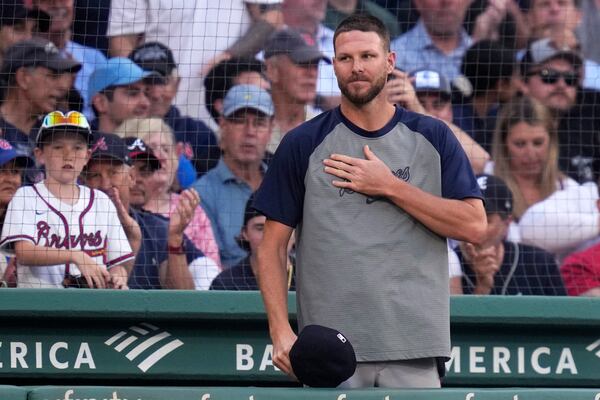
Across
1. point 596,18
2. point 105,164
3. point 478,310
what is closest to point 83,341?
point 105,164

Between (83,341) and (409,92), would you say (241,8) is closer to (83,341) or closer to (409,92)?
(409,92)

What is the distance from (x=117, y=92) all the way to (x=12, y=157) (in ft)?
2.23

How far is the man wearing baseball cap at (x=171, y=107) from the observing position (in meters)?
4.97

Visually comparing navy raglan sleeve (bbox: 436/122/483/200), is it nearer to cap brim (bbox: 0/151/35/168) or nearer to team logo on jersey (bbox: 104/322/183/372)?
team logo on jersey (bbox: 104/322/183/372)

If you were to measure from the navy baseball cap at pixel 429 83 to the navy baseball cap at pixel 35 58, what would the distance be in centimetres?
166

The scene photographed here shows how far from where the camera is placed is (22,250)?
426cm

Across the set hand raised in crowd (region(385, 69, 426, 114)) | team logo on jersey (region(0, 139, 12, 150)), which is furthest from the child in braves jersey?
hand raised in crowd (region(385, 69, 426, 114))

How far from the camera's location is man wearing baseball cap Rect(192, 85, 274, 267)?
4895 mm

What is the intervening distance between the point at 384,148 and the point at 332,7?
9.30 feet

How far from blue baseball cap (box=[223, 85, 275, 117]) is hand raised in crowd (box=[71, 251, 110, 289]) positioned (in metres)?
1.15

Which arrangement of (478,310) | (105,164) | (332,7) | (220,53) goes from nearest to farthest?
(478,310), (105,164), (220,53), (332,7)

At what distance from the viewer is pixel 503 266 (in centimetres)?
473

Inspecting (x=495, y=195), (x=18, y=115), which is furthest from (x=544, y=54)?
(x=18, y=115)

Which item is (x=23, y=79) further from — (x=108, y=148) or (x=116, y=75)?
(x=108, y=148)
